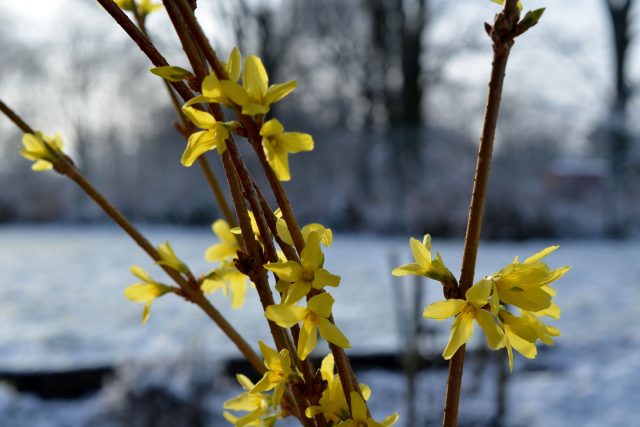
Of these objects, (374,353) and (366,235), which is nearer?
(374,353)

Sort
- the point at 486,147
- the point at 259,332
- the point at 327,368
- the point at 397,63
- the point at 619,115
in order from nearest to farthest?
the point at 486,147 → the point at 327,368 → the point at 259,332 → the point at 619,115 → the point at 397,63

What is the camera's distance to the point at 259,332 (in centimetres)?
427

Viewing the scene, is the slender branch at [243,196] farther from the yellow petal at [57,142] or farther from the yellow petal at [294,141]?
the yellow petal at [57,142]

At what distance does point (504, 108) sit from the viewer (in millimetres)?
11531

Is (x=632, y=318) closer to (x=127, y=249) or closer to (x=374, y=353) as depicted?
(x=374, y=353)

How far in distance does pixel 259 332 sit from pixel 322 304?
13.1 ft

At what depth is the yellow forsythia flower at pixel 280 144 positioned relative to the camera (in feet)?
1.23

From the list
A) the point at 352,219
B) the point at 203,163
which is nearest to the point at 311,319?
the point at 203,163

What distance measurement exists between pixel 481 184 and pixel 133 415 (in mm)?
2622

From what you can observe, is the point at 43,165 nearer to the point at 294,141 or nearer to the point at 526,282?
the point at 294,141

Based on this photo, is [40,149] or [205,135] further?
[40,149]

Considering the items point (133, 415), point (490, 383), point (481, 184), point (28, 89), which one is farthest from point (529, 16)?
point (28, 89)

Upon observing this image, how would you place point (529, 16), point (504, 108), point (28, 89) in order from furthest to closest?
point (28, 89)
point (504, 108)
point (529, 16)

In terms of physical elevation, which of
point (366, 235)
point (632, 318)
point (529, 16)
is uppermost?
point (529, 16)
